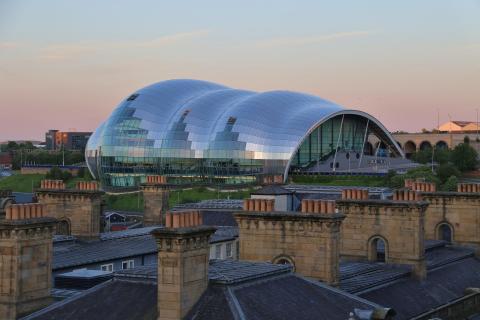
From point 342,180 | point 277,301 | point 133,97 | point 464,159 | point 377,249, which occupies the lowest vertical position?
point 277,301

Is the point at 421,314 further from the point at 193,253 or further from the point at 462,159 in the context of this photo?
the point at 462,159

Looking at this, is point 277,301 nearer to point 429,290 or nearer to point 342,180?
point 429,290

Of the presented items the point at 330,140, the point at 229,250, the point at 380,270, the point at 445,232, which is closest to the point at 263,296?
the point at 380,270

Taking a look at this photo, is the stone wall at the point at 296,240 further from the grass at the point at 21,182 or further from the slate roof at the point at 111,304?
the grass at the point at 21,182

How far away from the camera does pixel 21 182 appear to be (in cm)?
17600

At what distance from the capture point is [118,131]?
16188cm

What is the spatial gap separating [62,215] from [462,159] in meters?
108

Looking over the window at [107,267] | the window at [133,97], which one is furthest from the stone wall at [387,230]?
the window at [133,97]

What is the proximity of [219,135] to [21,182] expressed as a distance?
50547 millimetres

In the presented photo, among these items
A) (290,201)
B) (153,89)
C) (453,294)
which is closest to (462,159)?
(153,89)

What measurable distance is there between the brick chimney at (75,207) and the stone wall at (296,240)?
457 inches

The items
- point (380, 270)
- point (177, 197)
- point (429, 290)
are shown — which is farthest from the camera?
point (177, 197)

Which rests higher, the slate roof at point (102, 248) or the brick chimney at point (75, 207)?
the brick chimney at point (75, 207)

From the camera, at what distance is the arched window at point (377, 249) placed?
3931cm
